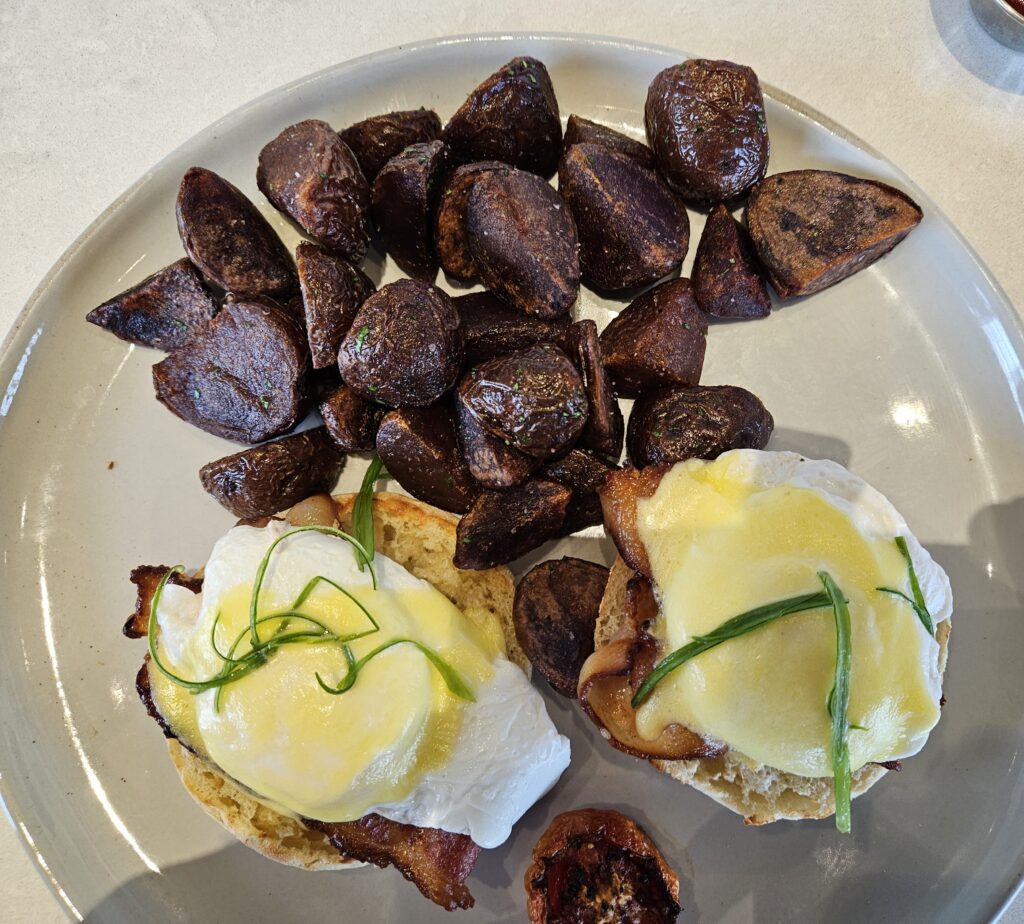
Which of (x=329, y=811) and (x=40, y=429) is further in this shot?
(x=40, y=429)

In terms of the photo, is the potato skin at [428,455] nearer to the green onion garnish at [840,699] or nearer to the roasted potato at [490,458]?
the roasted potato at [490,458]

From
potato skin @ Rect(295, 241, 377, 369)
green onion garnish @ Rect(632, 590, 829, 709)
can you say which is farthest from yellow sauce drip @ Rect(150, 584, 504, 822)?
potato skin @ Rect(295, 241, 377, 369)

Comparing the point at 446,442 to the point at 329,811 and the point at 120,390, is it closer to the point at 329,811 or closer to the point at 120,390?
the point at 329,811

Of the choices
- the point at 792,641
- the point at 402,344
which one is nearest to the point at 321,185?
the point at 402,344

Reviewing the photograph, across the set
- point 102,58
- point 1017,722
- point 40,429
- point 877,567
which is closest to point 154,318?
point 40,429

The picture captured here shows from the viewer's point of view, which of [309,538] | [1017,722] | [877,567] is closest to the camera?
[877,567]

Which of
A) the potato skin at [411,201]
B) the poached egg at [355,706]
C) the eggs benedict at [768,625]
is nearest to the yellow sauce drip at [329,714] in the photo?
the poached egg at [355,706]

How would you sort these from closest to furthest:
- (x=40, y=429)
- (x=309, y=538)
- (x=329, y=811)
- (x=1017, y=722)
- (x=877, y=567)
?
1. (x=877, y=567)
2. (x=329, y=811)
3. (x=309, y=538)
4. (x=1017, y=722)
5. (x=40, y=429)

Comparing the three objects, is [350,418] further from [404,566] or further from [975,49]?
[975,49]

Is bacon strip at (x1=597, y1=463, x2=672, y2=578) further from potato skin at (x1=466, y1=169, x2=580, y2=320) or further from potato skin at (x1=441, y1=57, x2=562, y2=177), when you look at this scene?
potato skin at (x1=441, y1=57, x2=562, y2=177)
